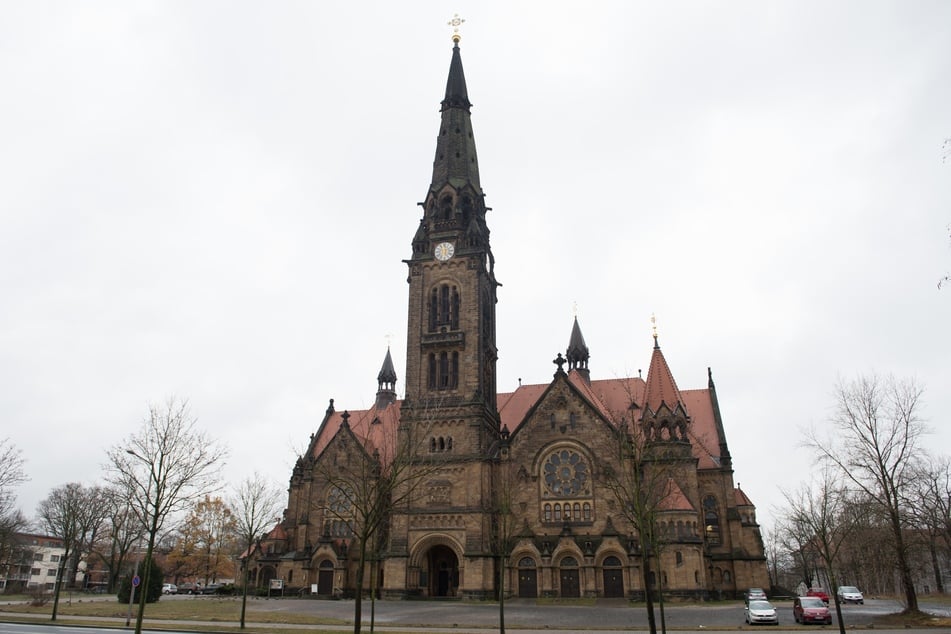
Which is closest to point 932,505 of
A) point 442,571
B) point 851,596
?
point 851,596

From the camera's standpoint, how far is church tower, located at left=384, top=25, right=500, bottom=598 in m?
46.9

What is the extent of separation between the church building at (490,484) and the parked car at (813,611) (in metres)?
11.8

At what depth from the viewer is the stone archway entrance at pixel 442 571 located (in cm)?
4853

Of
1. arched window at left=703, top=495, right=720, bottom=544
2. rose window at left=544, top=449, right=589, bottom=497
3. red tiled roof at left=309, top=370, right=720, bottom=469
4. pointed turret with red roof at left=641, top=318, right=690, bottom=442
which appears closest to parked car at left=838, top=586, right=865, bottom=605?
arched window at left=703, top=495, right=720, bottom=544

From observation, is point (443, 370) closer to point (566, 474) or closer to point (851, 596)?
point (566, 474)

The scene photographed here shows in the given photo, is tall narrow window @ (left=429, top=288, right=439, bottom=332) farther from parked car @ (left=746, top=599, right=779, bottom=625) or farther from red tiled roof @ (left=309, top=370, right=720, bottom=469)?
parked car @ (left=746, top=599, right=779, bottom=625)

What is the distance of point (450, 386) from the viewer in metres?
51.2

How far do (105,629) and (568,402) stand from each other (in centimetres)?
3161

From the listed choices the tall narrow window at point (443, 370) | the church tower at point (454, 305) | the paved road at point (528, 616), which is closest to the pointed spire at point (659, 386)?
the church tower at point (454, 305)

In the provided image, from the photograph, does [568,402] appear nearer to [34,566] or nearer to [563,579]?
[563,579]

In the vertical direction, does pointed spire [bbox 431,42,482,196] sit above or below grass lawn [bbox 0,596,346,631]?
above

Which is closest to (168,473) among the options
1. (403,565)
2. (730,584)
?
(403,565)

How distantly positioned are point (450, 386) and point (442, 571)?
1360 centimetres

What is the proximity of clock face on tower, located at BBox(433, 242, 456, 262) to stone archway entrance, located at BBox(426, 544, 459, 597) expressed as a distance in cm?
2228
